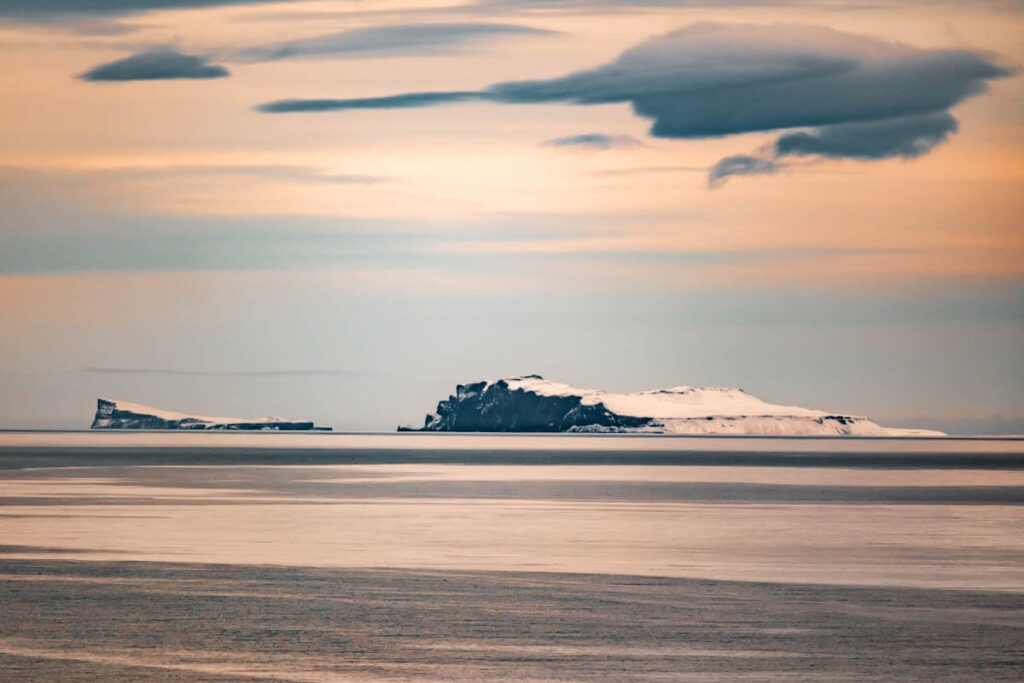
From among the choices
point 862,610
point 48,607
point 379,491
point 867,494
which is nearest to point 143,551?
point 48,607

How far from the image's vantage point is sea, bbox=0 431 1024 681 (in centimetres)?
1953

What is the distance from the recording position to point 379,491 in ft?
222

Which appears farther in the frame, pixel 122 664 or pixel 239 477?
pixel 239 477

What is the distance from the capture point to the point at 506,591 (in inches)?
1061

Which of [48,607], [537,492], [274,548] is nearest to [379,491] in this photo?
[537,492]

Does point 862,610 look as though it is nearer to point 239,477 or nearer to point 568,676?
point 568,676

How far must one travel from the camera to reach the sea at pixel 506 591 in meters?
19.5

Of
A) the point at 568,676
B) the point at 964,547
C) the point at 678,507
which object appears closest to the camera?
the point at 568,676

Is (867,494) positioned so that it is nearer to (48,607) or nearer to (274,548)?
(274,548)

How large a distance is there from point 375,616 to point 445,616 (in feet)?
3.71

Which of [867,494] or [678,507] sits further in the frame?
[867,494]

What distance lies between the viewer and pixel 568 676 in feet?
60.9

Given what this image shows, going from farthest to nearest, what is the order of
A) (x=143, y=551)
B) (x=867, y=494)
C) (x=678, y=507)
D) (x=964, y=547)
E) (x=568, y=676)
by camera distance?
(x=867, y=494) < (x=678, y=507) < (x=964, y=547) < (x=143, y=551) < (x=568, y=676)

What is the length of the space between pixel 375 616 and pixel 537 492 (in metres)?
43.7
